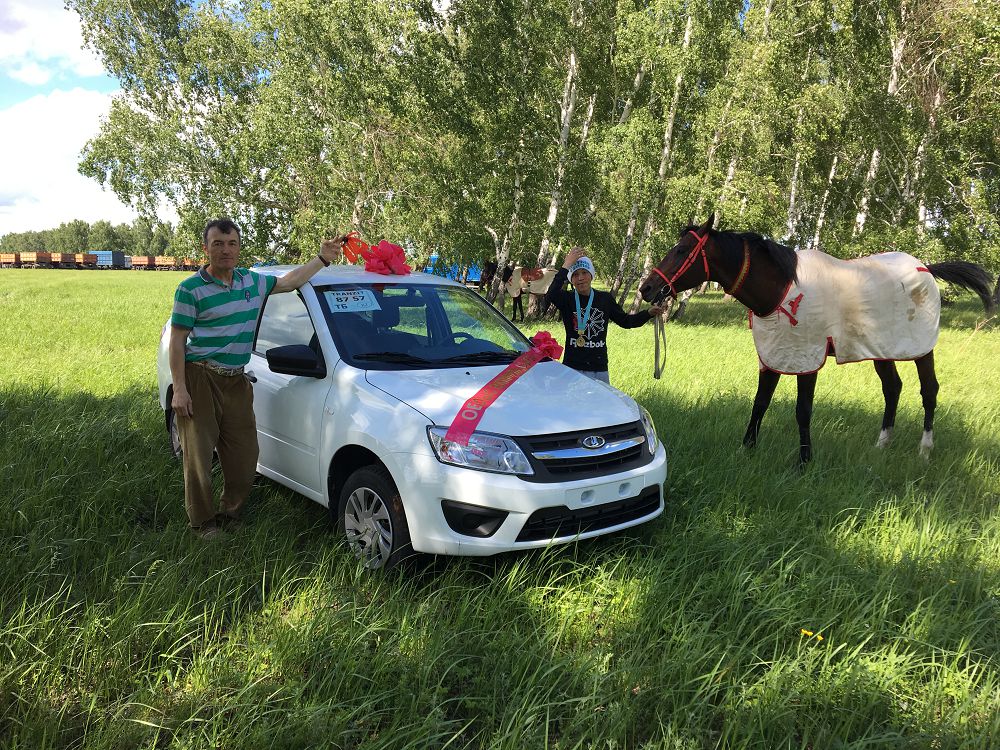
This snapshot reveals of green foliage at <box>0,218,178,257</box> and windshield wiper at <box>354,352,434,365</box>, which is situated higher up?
green foliage at <box>0,218,178,257</box>

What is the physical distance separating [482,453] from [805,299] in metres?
3.79

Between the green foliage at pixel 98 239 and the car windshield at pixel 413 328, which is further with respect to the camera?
the green foliage at pixel 98 239

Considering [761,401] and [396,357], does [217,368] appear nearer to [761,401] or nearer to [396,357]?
[396,357]

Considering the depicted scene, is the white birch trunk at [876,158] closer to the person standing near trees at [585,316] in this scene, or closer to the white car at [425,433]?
the person standing near trees at [585,316]

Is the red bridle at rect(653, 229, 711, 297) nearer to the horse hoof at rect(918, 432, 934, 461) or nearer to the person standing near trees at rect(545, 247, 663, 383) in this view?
the person standing near trees at rect(545, 247, 663, 383)

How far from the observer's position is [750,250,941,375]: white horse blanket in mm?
5676

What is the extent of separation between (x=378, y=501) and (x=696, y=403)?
5038 mm

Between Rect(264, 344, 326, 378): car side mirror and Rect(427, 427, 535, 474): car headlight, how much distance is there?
99 centimetres

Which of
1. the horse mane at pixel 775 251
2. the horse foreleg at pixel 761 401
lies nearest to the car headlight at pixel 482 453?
the horse mane at pixel 775 251

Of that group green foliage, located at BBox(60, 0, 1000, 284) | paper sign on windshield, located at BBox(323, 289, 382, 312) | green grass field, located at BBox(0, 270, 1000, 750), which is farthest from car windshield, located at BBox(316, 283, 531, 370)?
green foliage, located at BBox(60, 0, 1000, 284)

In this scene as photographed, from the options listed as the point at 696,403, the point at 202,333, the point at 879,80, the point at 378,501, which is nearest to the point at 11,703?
the point at 378,501

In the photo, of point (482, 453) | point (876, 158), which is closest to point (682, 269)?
point (482, 453)

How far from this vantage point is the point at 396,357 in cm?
407

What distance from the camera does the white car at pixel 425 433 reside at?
10.7ft
